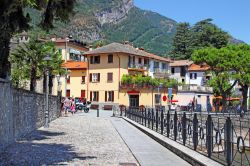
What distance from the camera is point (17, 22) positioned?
13336 mm

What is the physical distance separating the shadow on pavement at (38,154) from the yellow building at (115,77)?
6002 centimetres

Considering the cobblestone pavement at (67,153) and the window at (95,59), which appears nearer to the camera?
the cobblestone pavement at (67,153)

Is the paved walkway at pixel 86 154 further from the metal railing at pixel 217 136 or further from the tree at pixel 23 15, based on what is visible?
the tree at pixel 23 15

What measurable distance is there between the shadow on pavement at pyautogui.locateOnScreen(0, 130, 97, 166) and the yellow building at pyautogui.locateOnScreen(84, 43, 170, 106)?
6002cm

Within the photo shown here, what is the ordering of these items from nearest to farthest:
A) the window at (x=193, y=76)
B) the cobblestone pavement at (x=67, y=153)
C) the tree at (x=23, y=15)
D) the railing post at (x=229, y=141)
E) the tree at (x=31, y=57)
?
the railing post at (x=229, y=141), the tree at (x=23, y=15), the cobblestone pavement at (x=67, y=153), the tree at (x=31, y=57), the window at (x=193, y=76)

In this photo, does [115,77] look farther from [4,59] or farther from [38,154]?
[38,154]

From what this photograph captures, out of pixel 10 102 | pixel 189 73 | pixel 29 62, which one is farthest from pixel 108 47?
pixel 10 102

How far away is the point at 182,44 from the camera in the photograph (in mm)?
126062

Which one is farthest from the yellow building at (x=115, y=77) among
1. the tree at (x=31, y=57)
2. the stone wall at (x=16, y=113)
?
the stone wall at (x=16, y=113)

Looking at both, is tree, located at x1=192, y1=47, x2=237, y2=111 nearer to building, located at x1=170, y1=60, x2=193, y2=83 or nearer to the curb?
building, located at x1=170, y1=60, x2=193, y2=83

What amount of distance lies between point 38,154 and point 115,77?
213 feet

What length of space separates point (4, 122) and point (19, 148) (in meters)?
1.10

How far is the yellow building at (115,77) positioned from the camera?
7844 cm

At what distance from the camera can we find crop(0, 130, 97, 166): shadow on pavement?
12.5m
